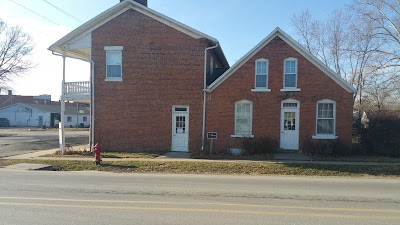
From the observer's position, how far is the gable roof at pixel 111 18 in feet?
61.8

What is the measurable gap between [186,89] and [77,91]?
23.1 feet

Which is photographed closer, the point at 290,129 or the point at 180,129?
the point at 290,129

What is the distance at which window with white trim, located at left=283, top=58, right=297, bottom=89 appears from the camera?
59.6 feet

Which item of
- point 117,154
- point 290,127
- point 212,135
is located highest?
point 290,127

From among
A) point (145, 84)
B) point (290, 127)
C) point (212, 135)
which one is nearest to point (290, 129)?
point (290, 127)

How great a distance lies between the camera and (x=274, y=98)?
59.9ft

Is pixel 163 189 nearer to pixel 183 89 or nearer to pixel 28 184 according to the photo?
pixel 28 184

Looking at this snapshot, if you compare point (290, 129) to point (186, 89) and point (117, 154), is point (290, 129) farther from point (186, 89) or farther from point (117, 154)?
point (117, 154)

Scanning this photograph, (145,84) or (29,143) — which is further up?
(145,84)

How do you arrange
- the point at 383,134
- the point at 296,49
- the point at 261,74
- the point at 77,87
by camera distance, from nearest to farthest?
the point at 383,134 < the point at 296,49 < the point at 261,74 < the point at 77,87

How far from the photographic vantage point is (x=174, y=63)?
1906 centimetres

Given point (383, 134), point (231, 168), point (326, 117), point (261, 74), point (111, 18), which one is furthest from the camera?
point (111, 18)

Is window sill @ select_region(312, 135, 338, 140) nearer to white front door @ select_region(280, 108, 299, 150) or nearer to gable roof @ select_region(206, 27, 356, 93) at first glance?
white front door @ select_region(280, 108, 299, 150)

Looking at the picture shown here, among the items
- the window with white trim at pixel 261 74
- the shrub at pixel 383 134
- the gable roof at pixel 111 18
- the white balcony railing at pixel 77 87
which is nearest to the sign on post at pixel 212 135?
the window with white trim at pixel 261 74
